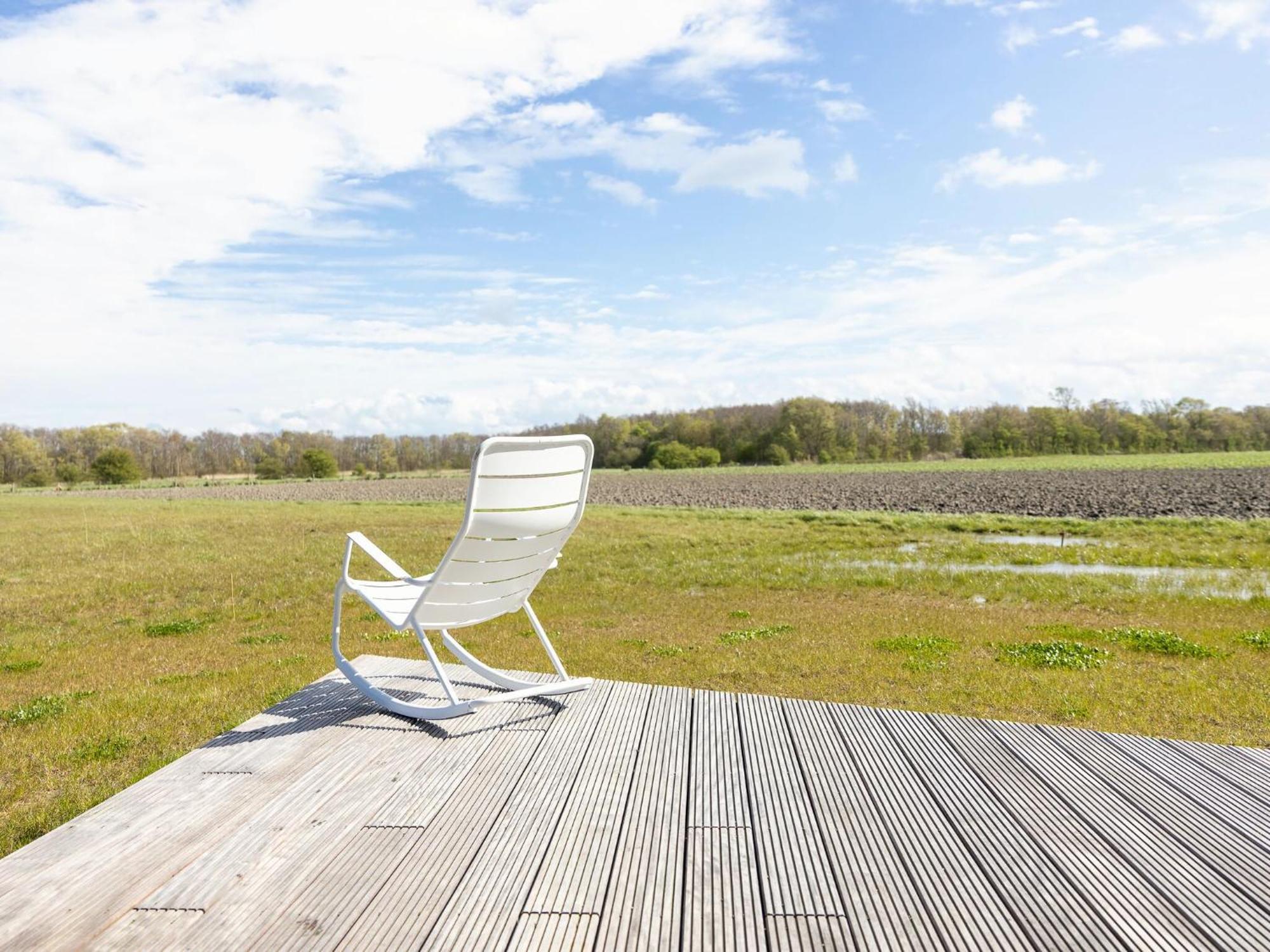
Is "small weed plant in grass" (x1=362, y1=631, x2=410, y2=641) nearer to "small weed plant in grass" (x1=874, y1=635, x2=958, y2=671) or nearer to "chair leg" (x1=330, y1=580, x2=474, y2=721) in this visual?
"chair leg" (x1=330, y1=580, x2=474, y2=721)

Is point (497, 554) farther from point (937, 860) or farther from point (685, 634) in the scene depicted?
point (685, 634)

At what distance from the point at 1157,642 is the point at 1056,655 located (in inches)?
47.2

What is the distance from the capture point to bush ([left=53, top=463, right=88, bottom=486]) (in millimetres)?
70875

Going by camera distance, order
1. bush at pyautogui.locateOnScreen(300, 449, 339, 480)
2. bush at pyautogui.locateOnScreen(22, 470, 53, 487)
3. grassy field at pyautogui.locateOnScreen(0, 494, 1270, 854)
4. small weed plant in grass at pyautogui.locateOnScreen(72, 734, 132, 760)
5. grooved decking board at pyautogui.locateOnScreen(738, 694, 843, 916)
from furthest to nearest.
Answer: bush at pyautogui.locateOnScreen(300, 449, 339, 480), bush at pyautogui.locateOnScreen(22, 470, 53, 487), grassy field at pyautogui.locateOnScreen(0, 494, 1270, 854), small weed plant in grass at pyautogui.locateOnScreen(72, 734, 132, 760), grooved decking board at pyautogui.locateOnScreen(738, 694, 843, 916)

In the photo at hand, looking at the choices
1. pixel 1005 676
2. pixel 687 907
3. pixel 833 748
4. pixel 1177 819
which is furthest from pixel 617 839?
pixel 1005 676

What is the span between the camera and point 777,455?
276 ft

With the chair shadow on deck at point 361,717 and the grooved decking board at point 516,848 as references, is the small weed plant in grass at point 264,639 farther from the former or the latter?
the grooved decking board at point 516,848

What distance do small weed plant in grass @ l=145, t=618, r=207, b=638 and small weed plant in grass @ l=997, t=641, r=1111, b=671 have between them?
8157 millimetres

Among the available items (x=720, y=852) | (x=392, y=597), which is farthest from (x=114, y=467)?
(x=720, y=852)

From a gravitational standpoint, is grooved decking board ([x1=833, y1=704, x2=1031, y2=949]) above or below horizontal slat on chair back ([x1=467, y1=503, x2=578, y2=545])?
below

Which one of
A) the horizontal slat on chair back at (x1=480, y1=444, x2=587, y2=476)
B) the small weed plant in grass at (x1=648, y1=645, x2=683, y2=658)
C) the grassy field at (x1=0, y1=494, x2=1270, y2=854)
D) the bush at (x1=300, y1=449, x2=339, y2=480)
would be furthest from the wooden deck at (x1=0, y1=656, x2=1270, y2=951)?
the bush at (x1=300, y1=449, x2=339, y2=480)

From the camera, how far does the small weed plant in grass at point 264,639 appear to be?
758 cm

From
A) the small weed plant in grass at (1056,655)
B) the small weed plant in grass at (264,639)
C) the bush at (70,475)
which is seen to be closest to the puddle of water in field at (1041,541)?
the small weed plant in grass at (1056,655)

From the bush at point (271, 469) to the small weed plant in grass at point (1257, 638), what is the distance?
87717mm
